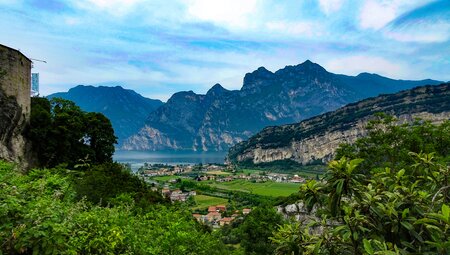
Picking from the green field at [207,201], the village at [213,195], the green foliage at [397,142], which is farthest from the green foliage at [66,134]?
the green field at [207,201]

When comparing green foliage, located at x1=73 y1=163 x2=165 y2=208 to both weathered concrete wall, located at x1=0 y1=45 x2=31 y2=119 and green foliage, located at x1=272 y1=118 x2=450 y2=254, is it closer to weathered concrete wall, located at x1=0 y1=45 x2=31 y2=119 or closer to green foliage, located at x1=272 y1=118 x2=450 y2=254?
weathered concrete wall, located at x1=0 y1=45 x2=31 y2=119

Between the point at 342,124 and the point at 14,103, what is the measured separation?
165m

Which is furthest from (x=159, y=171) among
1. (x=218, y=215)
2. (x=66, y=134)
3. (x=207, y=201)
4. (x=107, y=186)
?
(x=107, y=186)

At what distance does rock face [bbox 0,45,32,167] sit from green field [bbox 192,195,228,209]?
50.8m

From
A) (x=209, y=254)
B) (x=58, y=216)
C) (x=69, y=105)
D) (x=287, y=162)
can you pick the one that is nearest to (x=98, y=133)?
(x=69, y=105)

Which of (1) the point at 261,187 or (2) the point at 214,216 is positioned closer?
(2) the point at 214,216

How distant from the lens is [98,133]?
93.6 feet

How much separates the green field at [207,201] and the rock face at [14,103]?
5082cm

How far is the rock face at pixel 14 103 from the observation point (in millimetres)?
17969

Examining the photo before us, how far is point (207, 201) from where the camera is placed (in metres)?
76.3

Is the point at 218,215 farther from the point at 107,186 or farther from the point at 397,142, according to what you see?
the point at 107,186

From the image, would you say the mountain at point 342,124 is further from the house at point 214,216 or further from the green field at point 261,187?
the house at point 214,216

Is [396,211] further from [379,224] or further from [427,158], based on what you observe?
[427,158]

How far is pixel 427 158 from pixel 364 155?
1983cm
